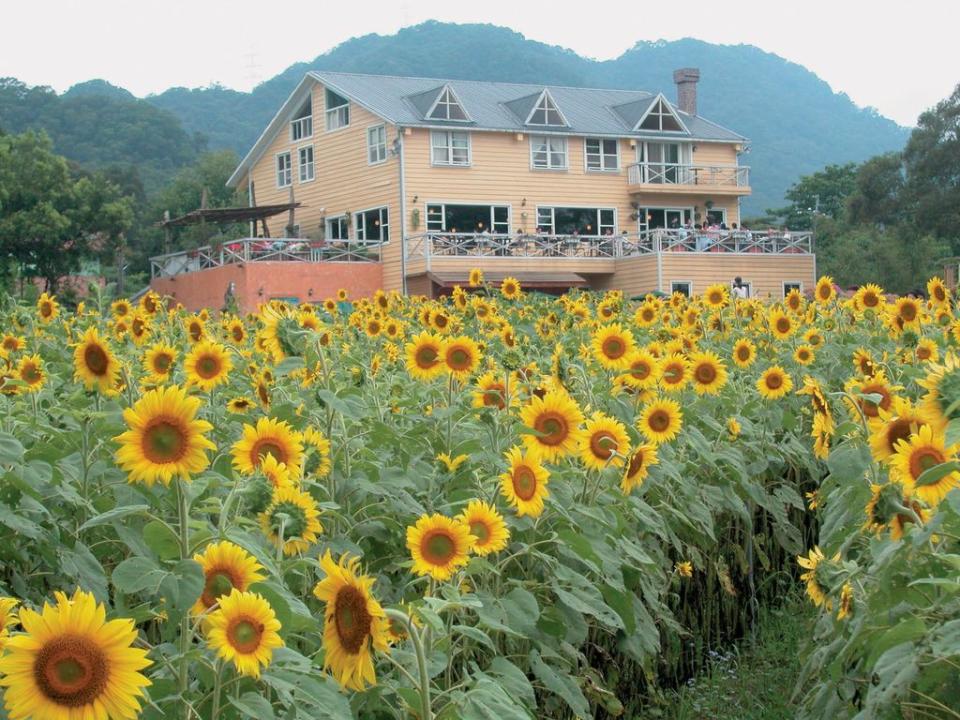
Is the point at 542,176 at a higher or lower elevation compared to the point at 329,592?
higher

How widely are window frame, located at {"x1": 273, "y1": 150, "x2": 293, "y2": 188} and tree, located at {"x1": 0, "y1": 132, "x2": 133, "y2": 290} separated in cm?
464

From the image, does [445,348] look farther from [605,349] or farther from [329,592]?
[329,592]

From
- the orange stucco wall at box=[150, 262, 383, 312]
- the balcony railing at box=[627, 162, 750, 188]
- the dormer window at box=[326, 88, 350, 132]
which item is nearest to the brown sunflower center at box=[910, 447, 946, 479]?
the orange stucco wall at box=[150, 262, 383, 312]

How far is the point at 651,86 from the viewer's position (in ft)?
457

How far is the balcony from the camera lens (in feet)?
127

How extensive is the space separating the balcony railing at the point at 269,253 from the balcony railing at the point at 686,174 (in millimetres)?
8272

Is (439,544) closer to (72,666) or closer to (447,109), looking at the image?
(72,666)

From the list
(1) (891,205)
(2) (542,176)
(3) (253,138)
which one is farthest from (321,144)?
(3) (253,138)

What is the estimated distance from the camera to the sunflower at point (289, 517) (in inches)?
112

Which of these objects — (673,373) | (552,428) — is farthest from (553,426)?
(673,373)

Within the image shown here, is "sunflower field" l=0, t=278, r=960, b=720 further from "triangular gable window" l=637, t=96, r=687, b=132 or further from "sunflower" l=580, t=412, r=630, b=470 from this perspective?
"triangular gable window" l=637, t=96, r=687, b=132

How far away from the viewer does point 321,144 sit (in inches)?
1521

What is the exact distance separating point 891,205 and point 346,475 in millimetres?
53675

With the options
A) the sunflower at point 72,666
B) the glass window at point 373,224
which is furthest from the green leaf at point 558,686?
the glass window at point 373,224
